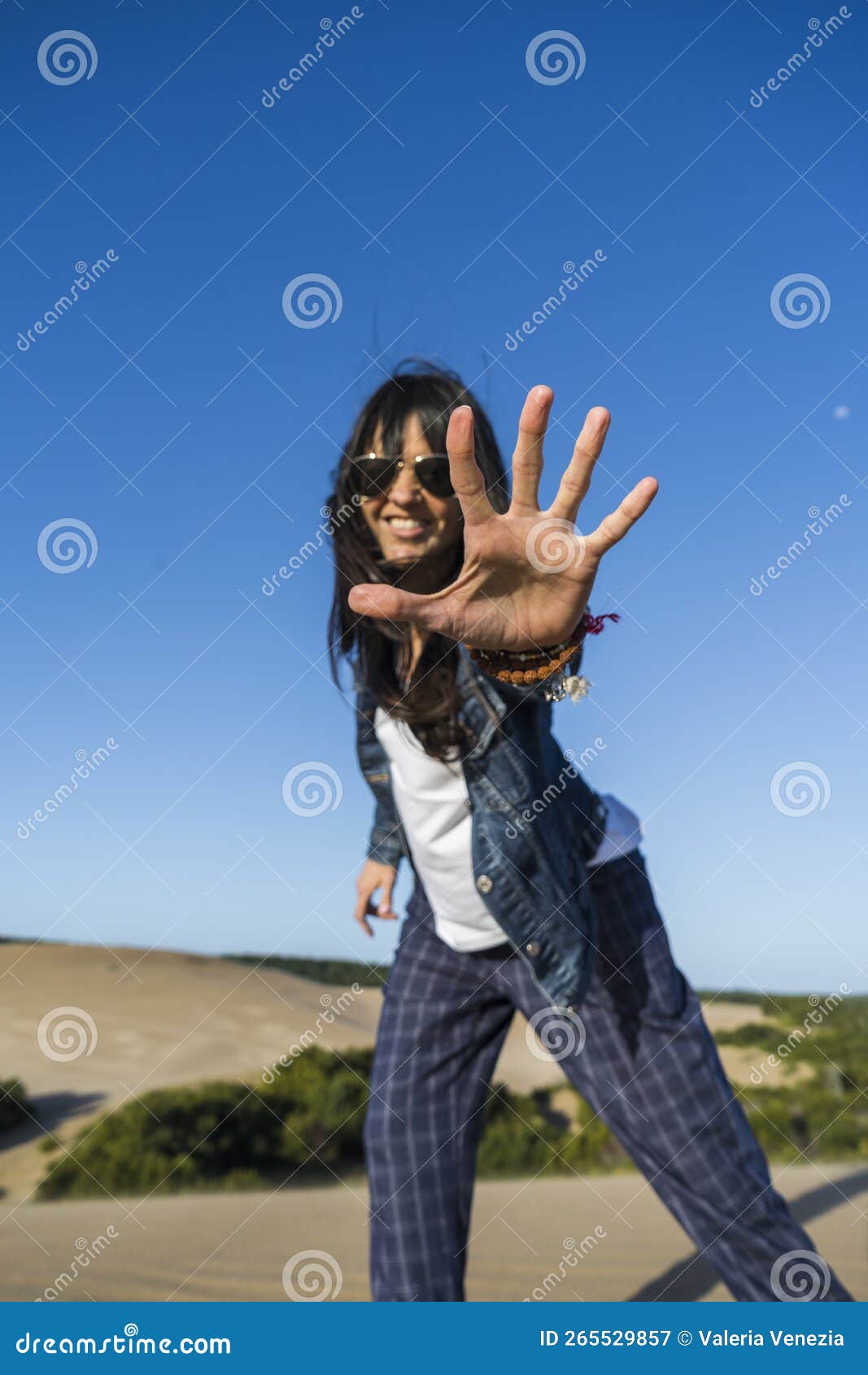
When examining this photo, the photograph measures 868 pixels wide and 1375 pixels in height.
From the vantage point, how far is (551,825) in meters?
2.42

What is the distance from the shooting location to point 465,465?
1784 mm

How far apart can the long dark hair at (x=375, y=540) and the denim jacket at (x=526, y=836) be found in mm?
167

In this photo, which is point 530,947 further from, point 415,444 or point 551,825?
point 415,444

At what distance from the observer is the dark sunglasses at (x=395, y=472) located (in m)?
2.61

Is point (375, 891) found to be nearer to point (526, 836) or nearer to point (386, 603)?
point (526, 836)

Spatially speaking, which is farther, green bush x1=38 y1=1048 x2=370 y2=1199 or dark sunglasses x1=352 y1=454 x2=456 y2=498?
green bush x1=38 y1=1048 x2=370 y2=1199

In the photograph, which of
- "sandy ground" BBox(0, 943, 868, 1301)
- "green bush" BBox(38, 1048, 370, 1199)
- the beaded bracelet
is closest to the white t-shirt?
the beaded bracelet

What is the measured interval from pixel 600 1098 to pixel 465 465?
1566 mm

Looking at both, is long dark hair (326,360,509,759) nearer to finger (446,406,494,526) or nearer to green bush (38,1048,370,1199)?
finger (446,406,494,526)

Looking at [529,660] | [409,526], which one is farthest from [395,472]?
[529,660]

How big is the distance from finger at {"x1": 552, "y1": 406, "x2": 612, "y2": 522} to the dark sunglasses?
0.69m

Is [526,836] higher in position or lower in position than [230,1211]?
higher

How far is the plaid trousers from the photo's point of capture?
233 cm

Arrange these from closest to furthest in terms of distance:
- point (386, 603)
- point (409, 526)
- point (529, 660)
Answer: point (386, 603), point (529, 660), point (409, 526)
